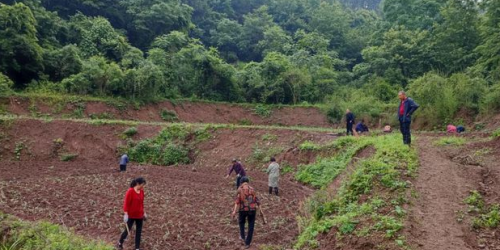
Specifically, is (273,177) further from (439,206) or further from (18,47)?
(18,47)

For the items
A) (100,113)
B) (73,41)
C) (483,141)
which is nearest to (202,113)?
(100,113)

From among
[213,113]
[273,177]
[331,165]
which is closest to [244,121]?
[213,113]

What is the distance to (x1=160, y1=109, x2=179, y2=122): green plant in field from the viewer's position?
128ft

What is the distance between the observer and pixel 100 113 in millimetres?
35906

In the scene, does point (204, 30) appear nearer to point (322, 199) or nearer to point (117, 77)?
point (117, 77)

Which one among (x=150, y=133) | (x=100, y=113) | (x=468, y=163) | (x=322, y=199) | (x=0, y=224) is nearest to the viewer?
(x=0, y=224)

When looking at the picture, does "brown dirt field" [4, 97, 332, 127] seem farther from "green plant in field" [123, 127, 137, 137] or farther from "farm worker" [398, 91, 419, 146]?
"farm worker" [398, 91, 419, 146]

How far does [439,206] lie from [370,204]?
165 centimetres

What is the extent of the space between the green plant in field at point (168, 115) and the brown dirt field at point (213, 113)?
35 cm

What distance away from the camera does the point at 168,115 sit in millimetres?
39344

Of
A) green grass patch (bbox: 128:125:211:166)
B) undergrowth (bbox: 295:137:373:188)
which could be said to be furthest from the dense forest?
green grass patch (bbox: 128:125:211:166)

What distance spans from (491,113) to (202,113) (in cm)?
2457

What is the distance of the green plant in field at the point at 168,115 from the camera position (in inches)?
1534

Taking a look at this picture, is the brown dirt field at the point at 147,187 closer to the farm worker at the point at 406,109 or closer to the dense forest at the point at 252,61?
the farm worker at the point at 406,109
